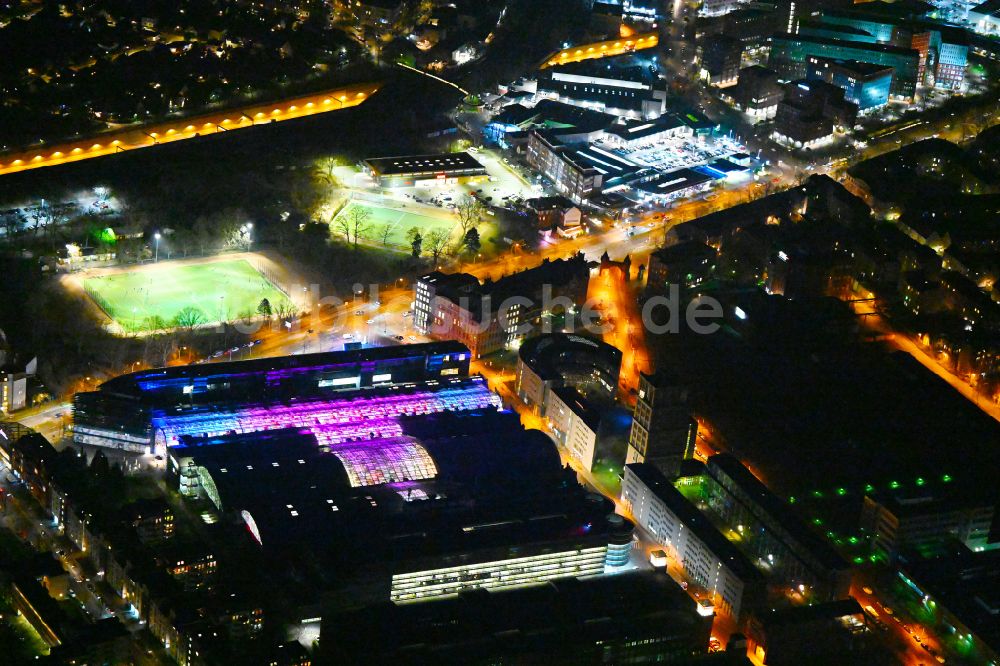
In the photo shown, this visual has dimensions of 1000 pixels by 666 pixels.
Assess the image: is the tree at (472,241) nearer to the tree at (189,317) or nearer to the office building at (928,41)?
the tree at (189,317)

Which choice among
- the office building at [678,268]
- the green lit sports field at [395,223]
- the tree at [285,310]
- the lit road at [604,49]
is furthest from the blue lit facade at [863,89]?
the tree at [285,310]

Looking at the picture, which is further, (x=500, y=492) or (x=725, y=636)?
(x=500, y=492)

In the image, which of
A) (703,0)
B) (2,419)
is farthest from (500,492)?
(703,0)

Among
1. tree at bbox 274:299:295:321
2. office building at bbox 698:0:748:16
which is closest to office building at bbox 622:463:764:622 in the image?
tree at bbox 274:299:295:321

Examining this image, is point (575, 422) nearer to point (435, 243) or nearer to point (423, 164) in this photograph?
point (435, 243)

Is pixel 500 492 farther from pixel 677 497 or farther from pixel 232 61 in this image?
pixel 232 61

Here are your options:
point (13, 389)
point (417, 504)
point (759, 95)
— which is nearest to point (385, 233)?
point (13, 389)

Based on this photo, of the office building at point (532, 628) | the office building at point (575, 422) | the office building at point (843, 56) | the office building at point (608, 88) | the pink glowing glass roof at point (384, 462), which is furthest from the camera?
the office building at point (843, 56)
